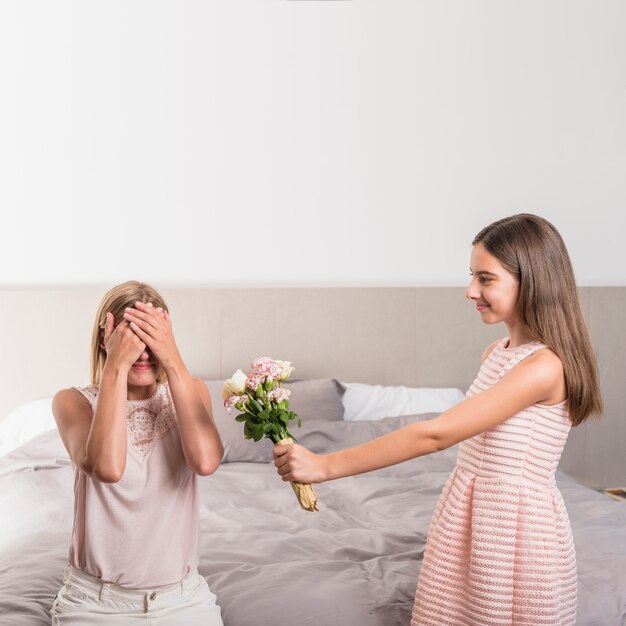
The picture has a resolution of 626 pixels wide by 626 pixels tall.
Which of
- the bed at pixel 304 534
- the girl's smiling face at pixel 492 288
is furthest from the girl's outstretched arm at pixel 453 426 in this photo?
the bed at pixel 304 534

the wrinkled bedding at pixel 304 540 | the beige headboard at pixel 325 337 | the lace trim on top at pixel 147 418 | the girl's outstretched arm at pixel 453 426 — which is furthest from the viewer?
the beige headboard at pixel 325 337

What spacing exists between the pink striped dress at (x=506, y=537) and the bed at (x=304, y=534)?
38 cm

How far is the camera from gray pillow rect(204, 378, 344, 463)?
3.20 m

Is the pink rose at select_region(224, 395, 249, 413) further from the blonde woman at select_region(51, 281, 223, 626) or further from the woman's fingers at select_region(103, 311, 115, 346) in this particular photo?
the woman's fingers at select_region(103, 311, 115, 346)

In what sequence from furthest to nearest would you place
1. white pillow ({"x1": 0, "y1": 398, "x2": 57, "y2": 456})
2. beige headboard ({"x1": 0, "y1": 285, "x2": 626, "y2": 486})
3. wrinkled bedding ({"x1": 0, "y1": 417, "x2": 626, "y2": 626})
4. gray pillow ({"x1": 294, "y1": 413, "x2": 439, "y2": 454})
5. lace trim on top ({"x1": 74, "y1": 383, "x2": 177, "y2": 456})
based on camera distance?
beige headboard ({"x1": 0, "y1": 285, "x2": 626, "y2": 486}) < white pillow ({"x1": 0, "y1": 398, "x2": 57, "y2": 456}) < gray pillow ({"x1": 294, "y1": 413, "x2": 439, "y2": 454}) < wrinkled bedding ({"x1": 0, "y1": 417, "x2": 626, "y2": 626}) < lace trim on top ({"x1": 74, "y1": 383, "x2": 177, "y2": 456})

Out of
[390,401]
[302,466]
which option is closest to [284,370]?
[302,466]

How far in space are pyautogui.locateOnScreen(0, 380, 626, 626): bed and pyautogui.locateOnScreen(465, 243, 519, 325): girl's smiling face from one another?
30.9 inches

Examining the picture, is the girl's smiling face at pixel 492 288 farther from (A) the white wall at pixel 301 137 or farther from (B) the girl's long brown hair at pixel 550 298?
(A) the white wall at pixel 301 137

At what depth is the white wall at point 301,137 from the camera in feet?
11.9

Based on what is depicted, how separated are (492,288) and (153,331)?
67 cm

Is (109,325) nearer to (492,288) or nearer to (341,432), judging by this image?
(492,288)

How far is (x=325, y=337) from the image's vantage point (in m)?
3.85

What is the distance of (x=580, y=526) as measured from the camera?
2.44 meters

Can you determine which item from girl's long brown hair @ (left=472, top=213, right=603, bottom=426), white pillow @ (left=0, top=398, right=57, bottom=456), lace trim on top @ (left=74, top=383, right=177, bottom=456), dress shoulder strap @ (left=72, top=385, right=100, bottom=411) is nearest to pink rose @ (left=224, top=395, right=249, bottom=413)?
lace trim on top @ (left=74, top=383, right=177, bottom=456)
